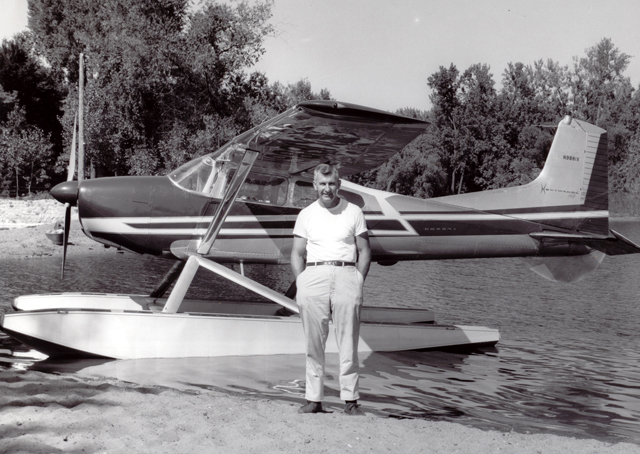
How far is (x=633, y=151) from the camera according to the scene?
5416 centimetres

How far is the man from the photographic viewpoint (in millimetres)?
4684

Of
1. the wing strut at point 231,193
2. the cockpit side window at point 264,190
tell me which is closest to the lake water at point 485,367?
the wing strut at point 231,193

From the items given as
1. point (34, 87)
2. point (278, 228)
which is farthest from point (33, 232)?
point (34, 87)

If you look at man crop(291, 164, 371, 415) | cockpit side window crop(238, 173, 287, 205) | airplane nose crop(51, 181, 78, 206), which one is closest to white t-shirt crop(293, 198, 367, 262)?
→ man crop(291, 164, 371, 415)

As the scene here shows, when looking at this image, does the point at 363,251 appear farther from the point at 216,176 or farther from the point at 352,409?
the point at 216,176

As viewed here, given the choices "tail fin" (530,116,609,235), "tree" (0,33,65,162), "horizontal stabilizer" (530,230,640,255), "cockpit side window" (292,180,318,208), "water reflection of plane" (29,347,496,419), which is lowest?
"water reflection of plane" (29,347,496,419)

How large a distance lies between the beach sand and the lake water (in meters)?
0.74

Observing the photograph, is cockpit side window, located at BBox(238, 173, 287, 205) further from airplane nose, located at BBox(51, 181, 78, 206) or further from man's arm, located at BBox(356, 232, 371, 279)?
man's arm, located at BBox(356, 232, 371, 279)

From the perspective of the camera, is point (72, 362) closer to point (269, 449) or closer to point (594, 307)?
point (269, 449)

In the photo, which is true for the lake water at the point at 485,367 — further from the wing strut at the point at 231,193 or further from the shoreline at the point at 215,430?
the wing strut at the point at 231,193

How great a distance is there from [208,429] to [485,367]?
4.27 m

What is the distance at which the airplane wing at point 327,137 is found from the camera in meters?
6.66

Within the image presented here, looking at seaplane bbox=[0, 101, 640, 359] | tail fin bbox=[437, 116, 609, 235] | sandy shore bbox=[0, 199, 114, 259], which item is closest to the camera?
seaplane bbox=[0, 101, 640, 359]

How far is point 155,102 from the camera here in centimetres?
3036
